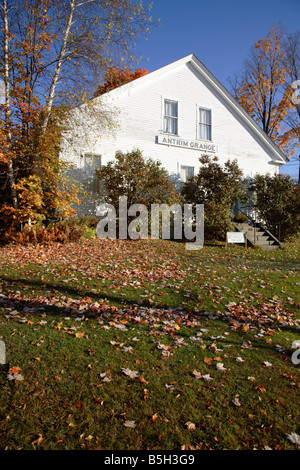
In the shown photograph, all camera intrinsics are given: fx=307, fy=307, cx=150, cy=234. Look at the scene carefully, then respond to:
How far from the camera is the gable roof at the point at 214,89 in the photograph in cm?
1688

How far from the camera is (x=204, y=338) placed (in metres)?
5.05

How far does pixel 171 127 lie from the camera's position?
59.9ft

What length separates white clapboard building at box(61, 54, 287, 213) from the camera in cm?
1517

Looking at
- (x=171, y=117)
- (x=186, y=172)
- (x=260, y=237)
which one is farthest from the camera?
(x=186, y=172)

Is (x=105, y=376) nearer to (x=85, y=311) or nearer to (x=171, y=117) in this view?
(x=85, y=311)

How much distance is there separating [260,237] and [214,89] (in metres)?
10.3

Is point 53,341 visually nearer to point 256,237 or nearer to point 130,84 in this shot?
point 256,237

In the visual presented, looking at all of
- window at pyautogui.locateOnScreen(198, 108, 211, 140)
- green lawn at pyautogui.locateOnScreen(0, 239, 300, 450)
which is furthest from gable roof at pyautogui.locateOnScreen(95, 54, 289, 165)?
green lawn at pyautogui.locateOnScreen(0, 239, 300, 450)

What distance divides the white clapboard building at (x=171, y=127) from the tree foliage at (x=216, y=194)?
278cm

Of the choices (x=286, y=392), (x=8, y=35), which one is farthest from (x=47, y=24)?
(x=286, y=392)

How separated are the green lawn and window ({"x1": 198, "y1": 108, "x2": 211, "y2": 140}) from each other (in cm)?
1314

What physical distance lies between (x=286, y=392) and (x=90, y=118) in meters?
13.9

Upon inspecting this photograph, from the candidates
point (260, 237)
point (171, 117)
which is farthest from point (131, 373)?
point (171, 117)

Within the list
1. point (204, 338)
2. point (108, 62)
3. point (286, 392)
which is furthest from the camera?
point (108, 62)
